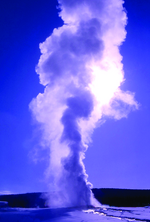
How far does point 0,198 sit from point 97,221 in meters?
72.4

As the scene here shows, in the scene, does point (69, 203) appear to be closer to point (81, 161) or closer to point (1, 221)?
point (81, 161)

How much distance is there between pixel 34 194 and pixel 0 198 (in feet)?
38.3

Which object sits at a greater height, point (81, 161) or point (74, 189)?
point (81, 161)

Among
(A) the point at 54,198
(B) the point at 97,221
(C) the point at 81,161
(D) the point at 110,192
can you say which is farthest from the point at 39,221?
(D) the point at 110,192

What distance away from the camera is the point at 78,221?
34.8ft

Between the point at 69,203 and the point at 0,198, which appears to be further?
the point at 0,198

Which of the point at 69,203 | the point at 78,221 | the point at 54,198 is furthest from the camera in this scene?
the point at 54,198

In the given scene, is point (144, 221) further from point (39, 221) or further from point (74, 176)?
point (74, 176)

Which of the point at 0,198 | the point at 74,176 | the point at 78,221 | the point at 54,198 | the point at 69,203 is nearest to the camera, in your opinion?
→ the point at 78,221

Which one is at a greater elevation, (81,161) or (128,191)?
(81,161)

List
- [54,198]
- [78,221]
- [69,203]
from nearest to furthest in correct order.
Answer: [78,221], [69,203], [54,198]

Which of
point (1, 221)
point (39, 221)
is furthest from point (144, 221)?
point (1, 221)

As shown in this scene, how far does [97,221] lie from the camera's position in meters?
10.6

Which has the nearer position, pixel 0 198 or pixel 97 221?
pixel 97 221
